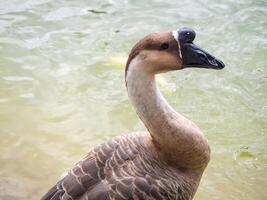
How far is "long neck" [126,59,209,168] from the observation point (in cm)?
321

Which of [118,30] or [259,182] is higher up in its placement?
[118,30]

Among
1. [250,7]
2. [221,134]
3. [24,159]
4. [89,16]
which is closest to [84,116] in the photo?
[24,159]

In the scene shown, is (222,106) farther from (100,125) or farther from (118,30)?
(118,30)

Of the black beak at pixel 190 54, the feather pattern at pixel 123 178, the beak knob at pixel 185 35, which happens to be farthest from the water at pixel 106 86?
the beak knob at pixel 185 35

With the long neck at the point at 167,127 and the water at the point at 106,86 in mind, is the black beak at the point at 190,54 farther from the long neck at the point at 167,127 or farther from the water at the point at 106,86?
the water at the point at 106,86

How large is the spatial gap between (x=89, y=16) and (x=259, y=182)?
374cm

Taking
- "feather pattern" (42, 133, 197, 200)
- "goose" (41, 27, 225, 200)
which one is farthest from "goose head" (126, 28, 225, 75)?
"feather pattern" (42, 133, 197, 200)

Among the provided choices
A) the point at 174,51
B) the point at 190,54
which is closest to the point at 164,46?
the point at 174,51

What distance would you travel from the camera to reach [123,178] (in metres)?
3.10

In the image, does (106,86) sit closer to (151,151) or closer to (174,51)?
(151,151)

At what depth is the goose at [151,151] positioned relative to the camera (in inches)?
121

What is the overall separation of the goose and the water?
1144 millimetres

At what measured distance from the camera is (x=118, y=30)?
675cm

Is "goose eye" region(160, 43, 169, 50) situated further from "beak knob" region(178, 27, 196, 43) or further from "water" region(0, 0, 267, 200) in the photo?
"water" region(0, 0, 267, 200)
